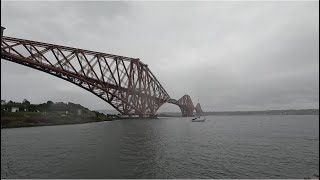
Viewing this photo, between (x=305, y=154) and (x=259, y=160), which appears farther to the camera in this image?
(x=305, y=154)

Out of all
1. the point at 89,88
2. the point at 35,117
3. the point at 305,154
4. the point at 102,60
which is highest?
the point at 102,60

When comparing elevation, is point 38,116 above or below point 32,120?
above

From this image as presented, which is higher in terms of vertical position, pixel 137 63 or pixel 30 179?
pixel 137 63

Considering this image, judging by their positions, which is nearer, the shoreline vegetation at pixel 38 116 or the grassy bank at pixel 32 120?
the grassy bank at pixel 32 120

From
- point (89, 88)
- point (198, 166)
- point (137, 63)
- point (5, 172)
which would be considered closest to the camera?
A: point (5, 172)

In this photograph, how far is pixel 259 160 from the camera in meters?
27.9

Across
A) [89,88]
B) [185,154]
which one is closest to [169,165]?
→ [185,154]

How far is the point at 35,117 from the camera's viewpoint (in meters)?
72.8

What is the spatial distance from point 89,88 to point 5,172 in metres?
74.1

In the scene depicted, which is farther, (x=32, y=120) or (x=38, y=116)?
(x=38, y=116)

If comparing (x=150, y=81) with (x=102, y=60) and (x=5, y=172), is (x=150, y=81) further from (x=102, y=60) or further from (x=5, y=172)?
(x=5, y=172)

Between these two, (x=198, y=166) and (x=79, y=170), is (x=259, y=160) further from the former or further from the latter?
(x=79, y=170)

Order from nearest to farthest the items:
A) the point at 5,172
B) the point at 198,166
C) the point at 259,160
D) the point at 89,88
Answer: the point at 5,172 < the point at 198,166 < the point at 259,160 < the point at 89,88

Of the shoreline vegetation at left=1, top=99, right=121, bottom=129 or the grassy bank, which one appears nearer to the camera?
the grassy bank
